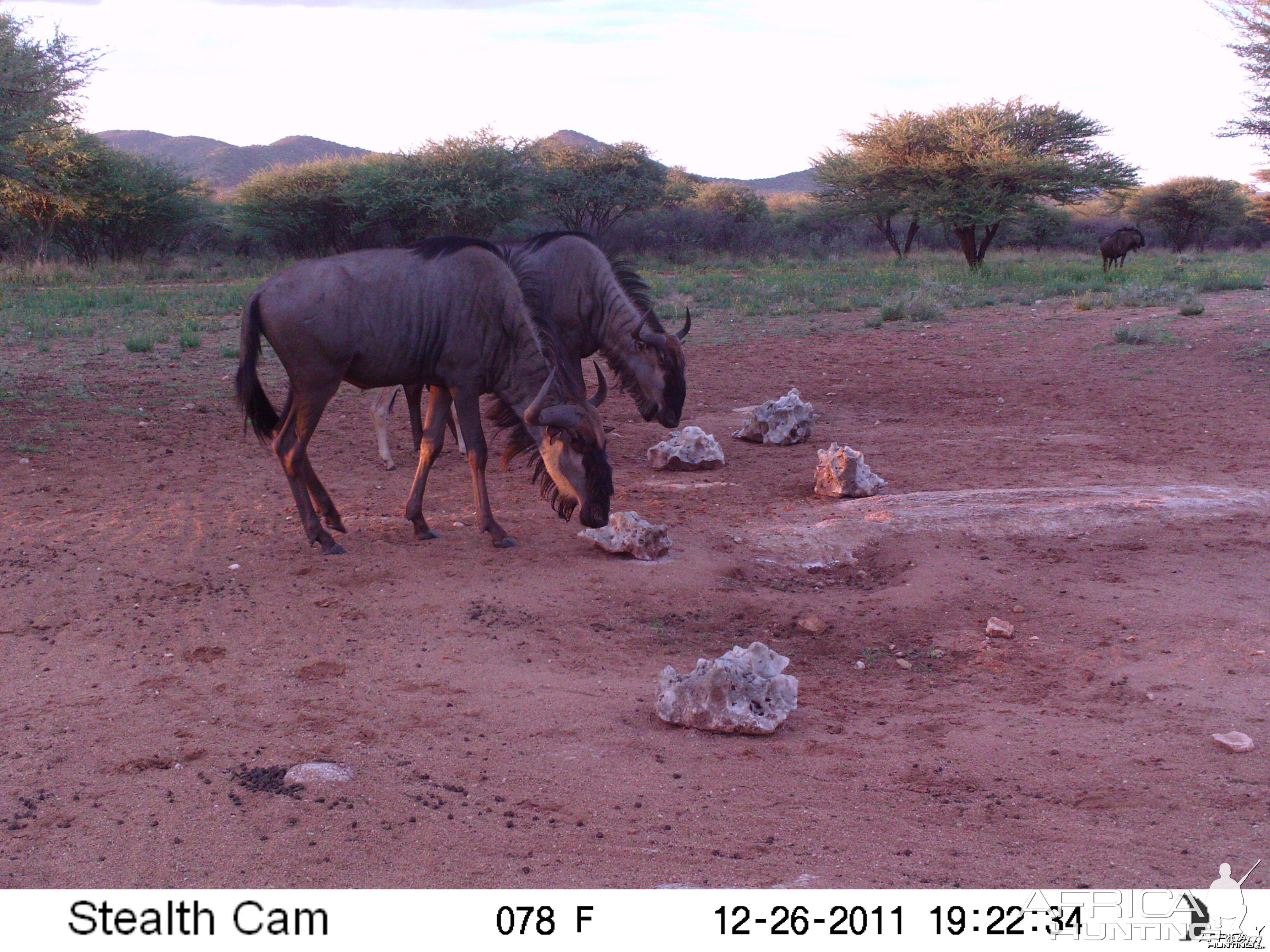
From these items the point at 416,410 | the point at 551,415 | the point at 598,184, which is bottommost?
the point at 416,410

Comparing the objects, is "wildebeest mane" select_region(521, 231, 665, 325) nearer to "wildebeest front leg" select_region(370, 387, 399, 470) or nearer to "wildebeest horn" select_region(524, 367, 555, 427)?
"wildebeest front leg" select_region(370, 387, 399, 470)

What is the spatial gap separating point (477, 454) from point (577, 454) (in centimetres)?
72

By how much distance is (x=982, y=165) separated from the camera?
23.5 meters

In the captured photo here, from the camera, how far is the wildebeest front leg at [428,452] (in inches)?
224

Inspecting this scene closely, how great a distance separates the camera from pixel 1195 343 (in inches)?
468

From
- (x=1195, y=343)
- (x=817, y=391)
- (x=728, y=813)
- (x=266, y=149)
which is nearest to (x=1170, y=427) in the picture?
(x=817, y=391)

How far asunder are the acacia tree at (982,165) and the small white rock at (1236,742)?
2092 centimetres

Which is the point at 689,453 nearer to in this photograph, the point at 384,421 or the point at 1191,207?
the point at 384,421

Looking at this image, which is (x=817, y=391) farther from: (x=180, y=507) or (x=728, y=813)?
(x=728, y=813)

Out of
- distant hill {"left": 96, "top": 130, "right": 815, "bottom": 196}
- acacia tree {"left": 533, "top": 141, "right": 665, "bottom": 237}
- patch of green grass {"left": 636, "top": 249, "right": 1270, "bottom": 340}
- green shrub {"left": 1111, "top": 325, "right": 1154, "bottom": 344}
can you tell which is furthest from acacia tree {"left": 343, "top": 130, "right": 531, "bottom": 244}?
distant hill {"left": 96, "top": 130, "right": 815, "bottom": 196}

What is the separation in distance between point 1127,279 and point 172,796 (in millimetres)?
20042

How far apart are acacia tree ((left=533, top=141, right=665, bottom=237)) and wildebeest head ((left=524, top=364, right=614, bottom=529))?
27602 mm

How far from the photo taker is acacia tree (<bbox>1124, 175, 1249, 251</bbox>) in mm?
39281

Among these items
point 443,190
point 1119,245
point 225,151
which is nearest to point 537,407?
point 443,190
